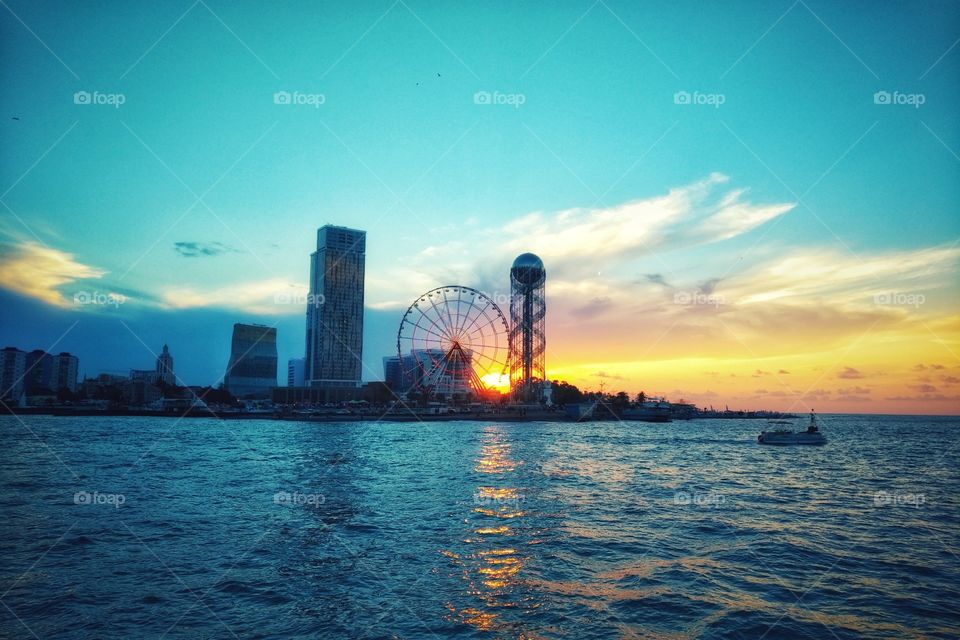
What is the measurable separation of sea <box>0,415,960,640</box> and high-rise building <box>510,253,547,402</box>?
127327mm

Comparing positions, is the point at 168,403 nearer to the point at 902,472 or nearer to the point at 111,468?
the point at 111,468

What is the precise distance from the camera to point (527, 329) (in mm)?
167500

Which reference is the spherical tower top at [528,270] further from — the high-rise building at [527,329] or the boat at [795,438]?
the boat at [795,438]

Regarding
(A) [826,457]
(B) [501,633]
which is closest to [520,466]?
(B) [501,633]

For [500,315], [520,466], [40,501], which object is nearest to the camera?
[40,501]

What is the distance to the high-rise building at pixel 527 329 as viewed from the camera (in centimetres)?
16375

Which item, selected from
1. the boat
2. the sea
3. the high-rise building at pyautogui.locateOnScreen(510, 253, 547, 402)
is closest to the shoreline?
the high-rise building at pyautogui.locateOnScreen(510, 253, 547, 402)

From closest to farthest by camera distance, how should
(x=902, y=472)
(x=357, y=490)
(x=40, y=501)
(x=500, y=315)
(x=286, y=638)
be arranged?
1. (x=286, y=638)
2. (x=40, y=501)
3. (x=357, y=490)
4. (x=902, y=472)
5. (x=500, y=315)

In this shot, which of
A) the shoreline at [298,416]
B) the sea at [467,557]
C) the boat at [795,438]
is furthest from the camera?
the shoreline at [298,416]

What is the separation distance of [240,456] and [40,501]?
83.9 ft

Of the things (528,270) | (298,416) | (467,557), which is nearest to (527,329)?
(528,270)

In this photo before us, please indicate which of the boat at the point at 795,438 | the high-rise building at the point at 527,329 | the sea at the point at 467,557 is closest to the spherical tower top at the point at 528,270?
the high-rise building at the point at 527,329

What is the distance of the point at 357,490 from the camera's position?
32.0 meters

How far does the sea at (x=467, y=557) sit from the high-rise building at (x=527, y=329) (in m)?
127
